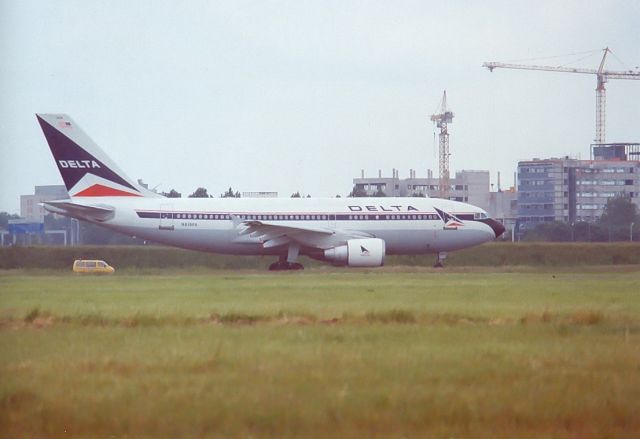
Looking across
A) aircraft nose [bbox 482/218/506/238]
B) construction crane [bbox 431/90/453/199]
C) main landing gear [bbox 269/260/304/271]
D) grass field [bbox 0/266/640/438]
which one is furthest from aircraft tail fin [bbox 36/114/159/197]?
construction crane [bbox 431/90/453/199]

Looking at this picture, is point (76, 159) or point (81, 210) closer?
point (81, 210)

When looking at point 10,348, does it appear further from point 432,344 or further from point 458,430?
point 458,430

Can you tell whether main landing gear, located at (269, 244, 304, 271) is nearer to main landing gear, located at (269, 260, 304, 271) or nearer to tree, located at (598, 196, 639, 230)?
main landing gear, located at (269, 260, 304, 271)

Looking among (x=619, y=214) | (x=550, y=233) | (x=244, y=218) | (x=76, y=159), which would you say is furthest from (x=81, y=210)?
(x=619, y=214)

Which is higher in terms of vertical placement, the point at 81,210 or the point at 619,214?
the point at 619,214

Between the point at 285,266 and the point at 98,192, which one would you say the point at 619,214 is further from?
the point at 98,192

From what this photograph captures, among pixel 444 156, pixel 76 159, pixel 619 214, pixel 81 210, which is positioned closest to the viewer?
pixel 81 210

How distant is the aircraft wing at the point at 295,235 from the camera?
1435 inches

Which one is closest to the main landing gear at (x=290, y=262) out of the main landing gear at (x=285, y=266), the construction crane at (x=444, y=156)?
the main landing gear at (x=285, y=266)

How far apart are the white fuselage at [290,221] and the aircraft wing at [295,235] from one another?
5cm

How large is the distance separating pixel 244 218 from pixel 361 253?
461 cm

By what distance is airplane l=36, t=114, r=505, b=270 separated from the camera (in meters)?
36.6

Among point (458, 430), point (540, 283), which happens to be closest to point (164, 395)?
point (458, 430)

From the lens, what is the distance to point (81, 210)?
36156mm
